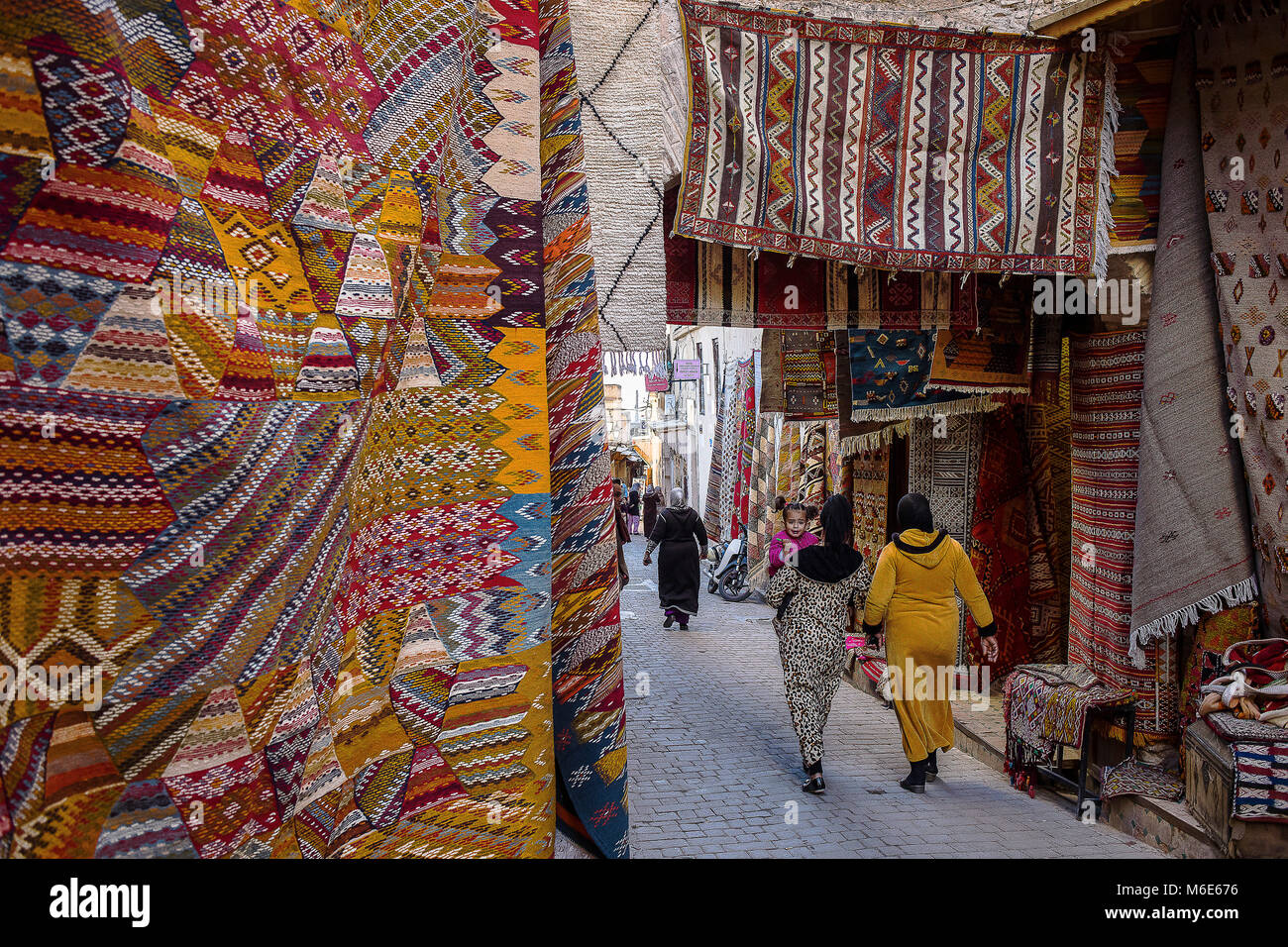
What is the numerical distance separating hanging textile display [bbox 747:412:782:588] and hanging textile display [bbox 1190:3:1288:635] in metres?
7.60

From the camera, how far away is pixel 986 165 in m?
3.79

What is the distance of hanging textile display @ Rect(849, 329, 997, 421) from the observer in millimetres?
6254

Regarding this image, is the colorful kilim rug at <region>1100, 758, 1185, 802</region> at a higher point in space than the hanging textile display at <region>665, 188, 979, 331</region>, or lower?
lower

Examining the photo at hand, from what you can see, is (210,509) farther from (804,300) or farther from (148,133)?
(804,300)

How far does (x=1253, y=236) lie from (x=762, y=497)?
852 cm

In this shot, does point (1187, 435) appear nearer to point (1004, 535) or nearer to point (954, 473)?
point (1004, 535)

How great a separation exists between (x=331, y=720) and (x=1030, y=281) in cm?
496

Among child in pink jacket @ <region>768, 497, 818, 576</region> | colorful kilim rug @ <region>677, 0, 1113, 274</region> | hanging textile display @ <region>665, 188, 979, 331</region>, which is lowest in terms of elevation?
Answer: child in pink jacket @ <region>768, 497, 818, 576</region>

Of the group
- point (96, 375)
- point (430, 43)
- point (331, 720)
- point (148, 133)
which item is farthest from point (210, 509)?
point (430, 43)

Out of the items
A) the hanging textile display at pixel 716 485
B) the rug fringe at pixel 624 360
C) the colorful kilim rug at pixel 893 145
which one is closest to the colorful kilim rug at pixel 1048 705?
the colorful kilim rug at pixel 893 145

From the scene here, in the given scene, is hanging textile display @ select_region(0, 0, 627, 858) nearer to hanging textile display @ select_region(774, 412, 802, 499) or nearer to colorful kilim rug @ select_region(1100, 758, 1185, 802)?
colorful kilim rug @ select_region(1100, 758, 1185, 802)

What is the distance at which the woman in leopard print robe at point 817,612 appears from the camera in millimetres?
5133

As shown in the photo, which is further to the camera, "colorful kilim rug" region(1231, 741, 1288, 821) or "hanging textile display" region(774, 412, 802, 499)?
"hanging textile display" region(774, 412, 802, 499)

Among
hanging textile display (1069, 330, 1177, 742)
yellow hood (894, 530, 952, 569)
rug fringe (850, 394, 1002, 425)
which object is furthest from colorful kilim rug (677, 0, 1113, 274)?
rug fringe (850, 394, 1002, 425)
